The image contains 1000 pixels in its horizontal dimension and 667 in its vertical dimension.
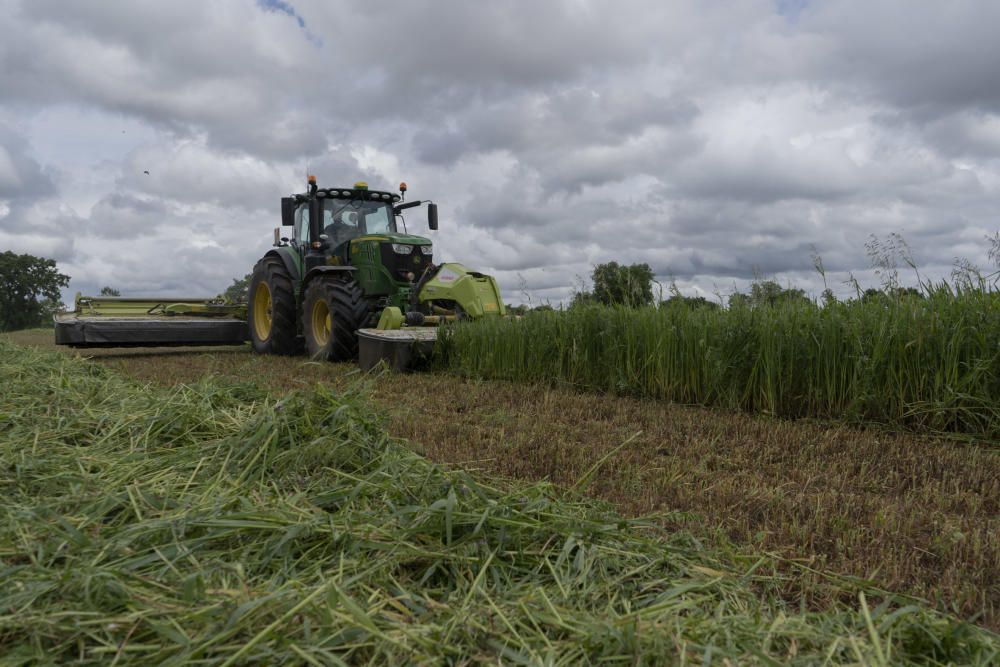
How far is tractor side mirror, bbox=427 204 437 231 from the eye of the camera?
30.0 ft

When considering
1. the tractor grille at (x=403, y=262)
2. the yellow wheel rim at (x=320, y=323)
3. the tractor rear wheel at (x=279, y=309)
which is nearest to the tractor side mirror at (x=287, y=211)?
the tractor rear wheel at (x=279, y=309)

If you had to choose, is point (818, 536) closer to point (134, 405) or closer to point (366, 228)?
point (134, 405)

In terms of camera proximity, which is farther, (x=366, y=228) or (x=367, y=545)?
(x=366, y=228)

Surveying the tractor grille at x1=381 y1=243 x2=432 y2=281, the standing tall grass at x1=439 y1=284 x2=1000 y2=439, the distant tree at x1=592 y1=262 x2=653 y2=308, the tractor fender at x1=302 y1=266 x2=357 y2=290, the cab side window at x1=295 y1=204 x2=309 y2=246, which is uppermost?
the cab side window at x1=295 y1=204 x2=309 y2=246

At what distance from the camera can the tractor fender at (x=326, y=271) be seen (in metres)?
8.34

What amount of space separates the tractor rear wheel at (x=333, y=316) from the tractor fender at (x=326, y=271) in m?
0.10

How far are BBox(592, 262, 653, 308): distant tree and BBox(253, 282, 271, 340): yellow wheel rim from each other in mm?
6123

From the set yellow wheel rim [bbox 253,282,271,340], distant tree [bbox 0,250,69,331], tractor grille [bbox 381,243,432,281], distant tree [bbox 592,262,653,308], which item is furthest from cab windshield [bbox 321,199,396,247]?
distant tree [bbox 0,250,69,331]

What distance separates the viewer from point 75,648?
4.56ft

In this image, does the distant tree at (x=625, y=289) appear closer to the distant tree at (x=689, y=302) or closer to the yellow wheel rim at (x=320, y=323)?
the distant tree at (x=689, y=302)

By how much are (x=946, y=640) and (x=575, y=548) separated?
881 millimetres

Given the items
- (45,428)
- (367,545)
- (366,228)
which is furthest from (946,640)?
(366,228)

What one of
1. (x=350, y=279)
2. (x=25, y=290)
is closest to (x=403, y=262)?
(x=350, y=279)

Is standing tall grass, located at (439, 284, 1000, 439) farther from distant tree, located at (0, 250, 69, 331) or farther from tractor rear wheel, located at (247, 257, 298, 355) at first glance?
distant tree, located at (0, 250, 69, 331)
